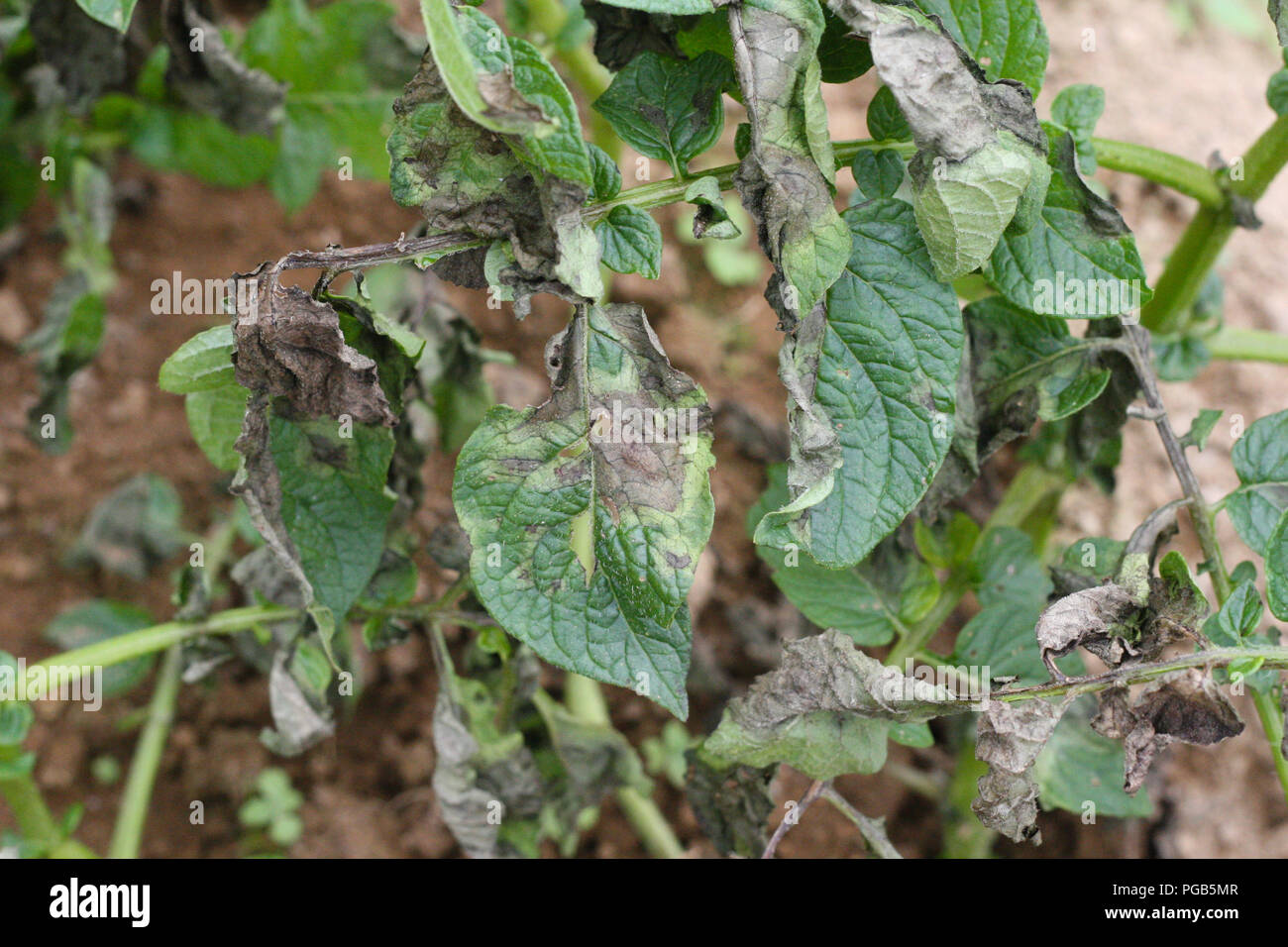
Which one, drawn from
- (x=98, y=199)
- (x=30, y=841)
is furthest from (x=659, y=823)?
(x=98, y=199)

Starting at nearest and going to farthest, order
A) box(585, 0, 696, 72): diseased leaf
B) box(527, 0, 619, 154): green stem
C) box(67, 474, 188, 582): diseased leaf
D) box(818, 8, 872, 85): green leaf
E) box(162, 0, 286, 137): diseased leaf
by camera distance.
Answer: box(818, 8, 872, 85): green leaf, box(585, 0, 696, 72): diseased leaf, box(162, 0, 286, 137): diseased leaf, box(527, 0, 619, 154): green stem, box(67, 474, 188, 582): diseased leaf

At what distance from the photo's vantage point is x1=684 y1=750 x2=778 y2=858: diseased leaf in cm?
128

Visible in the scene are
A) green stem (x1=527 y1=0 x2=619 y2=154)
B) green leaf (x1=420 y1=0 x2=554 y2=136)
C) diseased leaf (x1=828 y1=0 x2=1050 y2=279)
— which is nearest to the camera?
green leaf (x1=420 y1=0 x2=554 y2=136)

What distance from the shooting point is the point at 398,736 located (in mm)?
1862

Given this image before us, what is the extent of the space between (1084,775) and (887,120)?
2.61ft

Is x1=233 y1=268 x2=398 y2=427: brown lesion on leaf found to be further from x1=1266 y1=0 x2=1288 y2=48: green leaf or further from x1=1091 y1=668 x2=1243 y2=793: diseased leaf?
x1=1266 y1=0 x2=1288 y2=48: green leaf

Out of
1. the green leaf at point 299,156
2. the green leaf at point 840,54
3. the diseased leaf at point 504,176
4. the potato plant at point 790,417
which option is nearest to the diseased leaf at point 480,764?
the potato plant at point 790,417

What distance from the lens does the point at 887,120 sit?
101 cm

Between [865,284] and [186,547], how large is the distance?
4.65 feet

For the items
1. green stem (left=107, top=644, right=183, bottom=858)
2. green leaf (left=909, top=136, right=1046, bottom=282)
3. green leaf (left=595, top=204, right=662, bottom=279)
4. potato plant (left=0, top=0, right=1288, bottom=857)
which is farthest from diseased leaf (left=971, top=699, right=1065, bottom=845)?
green stem (left=107, top=644, right=183, bottom=858)

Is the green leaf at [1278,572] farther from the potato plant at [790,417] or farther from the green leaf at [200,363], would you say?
the green leaf at [200,363]

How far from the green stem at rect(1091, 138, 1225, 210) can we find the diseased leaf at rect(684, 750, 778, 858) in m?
0.79

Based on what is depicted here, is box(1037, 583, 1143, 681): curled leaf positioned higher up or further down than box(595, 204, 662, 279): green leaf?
further down

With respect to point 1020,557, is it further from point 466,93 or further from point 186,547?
point 186,547
